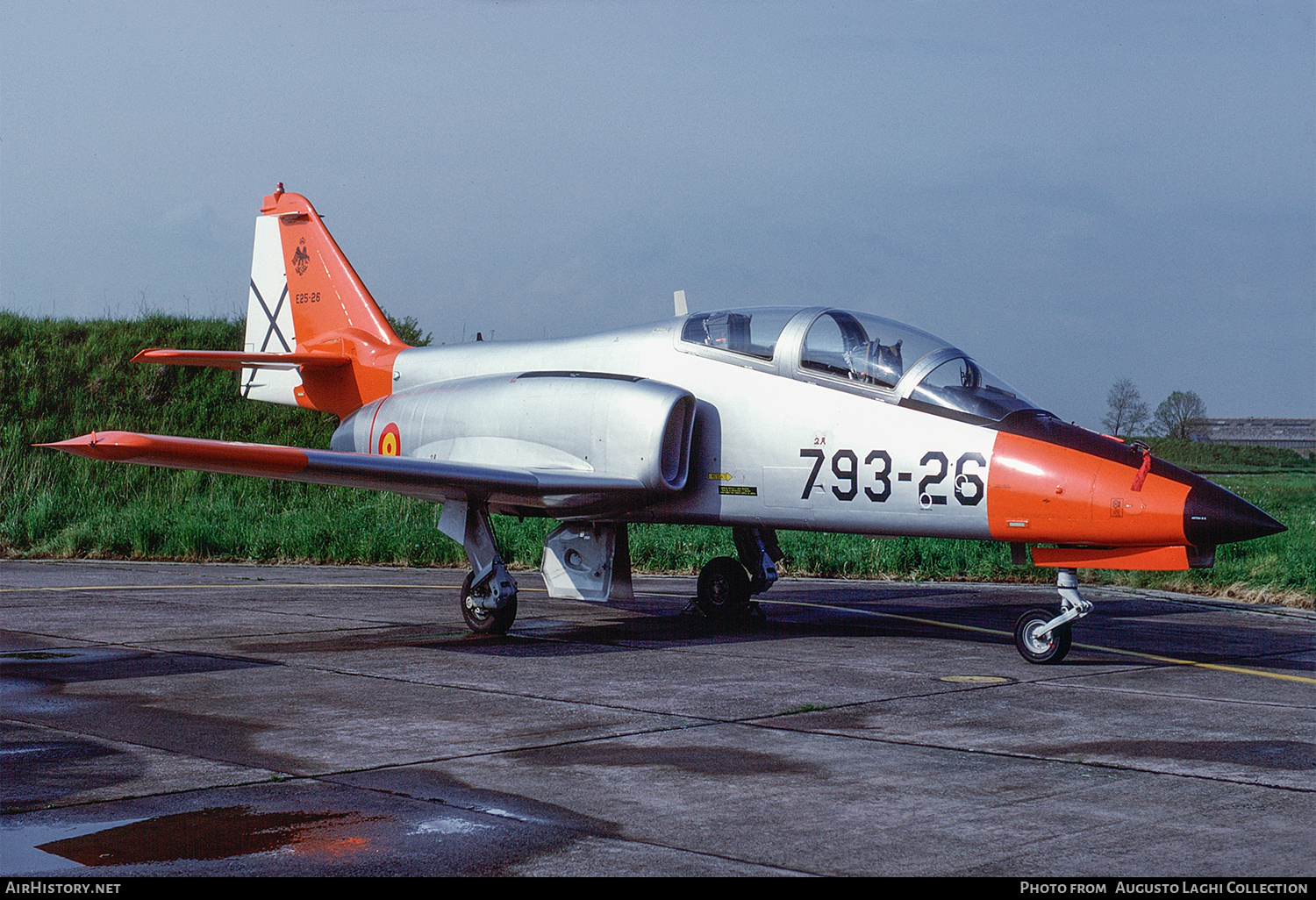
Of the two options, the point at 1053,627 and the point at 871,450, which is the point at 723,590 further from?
the point at 1053,627

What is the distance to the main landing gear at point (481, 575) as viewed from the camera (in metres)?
11.2

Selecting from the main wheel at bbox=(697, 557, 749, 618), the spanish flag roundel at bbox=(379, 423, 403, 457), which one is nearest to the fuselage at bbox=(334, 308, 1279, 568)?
the spanish flag roundel at bbox=(379, 423, 403, 457)

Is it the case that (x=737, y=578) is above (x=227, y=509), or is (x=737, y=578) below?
below

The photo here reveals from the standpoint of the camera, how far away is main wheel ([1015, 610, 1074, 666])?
9547 millimetres

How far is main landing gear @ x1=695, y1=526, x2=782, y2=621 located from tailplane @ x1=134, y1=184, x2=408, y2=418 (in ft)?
14.6

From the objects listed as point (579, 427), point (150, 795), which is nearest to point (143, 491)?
point (579, 427)

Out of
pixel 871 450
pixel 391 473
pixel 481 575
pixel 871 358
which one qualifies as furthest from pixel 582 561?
pixel 871 358

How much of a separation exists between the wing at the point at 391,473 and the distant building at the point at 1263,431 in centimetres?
5579

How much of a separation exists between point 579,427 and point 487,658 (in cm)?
237

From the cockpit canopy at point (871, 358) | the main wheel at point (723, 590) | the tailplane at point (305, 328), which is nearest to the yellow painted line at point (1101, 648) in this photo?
the main wheel at point (723, 590)

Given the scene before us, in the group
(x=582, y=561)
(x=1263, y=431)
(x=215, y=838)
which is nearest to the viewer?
(x=215, y=838)

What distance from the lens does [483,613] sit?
442 inches

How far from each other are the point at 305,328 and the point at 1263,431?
61526mm
